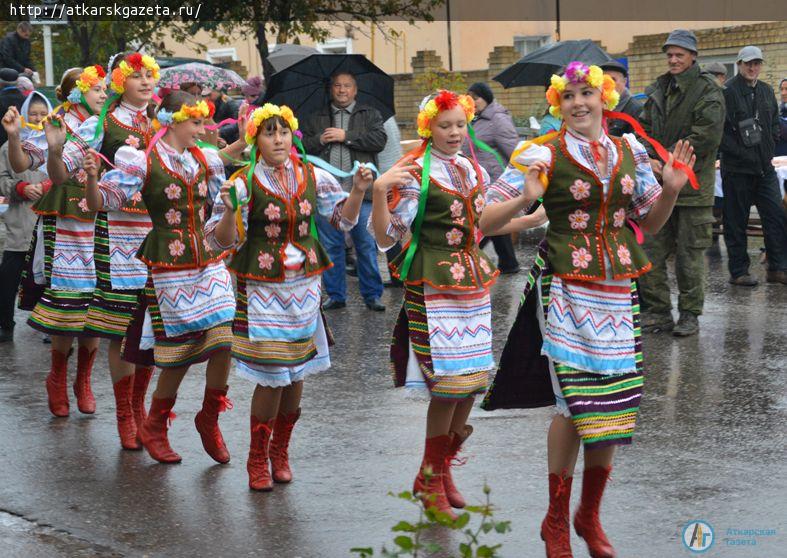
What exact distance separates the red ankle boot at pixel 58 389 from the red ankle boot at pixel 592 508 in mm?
3424

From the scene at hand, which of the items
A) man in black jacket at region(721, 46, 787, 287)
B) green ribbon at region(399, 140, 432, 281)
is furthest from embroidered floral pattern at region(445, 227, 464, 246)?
man in black jacket at region(721, 46, 787, 287)

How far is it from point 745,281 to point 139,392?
621 centimetres

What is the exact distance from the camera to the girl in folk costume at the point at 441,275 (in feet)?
17.6

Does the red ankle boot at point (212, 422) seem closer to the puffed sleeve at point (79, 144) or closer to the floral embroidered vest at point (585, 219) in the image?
the puffed sleeve at point (79, 144)

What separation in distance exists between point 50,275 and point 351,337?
261cm

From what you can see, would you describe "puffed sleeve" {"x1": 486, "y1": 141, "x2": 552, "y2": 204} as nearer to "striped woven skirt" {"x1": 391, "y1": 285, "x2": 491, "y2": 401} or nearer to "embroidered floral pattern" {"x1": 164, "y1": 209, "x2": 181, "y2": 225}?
"striped woven skirt" {"x1": 391, "y1": 285, "x2": 491, "y2": 401}

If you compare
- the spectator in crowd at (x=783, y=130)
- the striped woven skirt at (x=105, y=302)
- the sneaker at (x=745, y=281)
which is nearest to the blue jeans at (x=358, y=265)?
the sneaker at (x=745, y=281)

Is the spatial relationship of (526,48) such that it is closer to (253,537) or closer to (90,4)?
(90,4)

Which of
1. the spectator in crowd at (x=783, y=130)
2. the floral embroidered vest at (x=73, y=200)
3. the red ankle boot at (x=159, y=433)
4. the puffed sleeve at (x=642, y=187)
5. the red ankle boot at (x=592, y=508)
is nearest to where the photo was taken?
the red ankle boot at (x=592, y=508)

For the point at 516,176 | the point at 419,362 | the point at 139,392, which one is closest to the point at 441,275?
the point at 419,362

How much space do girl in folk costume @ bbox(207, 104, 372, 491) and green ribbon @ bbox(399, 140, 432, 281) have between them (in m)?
0.35

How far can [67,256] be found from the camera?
24.5 ft

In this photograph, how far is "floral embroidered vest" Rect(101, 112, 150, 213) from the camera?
685 cm

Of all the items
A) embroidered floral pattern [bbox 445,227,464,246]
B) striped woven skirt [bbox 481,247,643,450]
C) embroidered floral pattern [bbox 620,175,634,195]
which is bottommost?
striped woven skirt [bbox 481,247,643,450]
